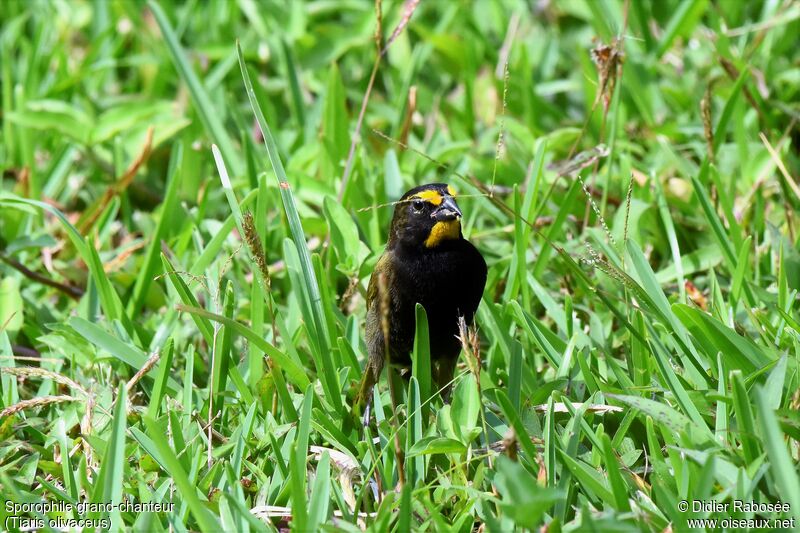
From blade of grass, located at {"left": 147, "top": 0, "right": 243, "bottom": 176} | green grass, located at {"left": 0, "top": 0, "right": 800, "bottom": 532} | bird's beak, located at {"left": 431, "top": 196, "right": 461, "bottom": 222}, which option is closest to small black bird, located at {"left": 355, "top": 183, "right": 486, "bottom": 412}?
bird's beak, located at {"left": 431, "top": 196, "right": 461, "bottom": 222}

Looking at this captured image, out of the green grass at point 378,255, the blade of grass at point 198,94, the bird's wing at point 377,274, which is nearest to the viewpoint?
the green grass at point 378,255

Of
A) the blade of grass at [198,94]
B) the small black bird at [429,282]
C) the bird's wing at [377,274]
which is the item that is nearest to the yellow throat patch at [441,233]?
the small black bird at [429,282]

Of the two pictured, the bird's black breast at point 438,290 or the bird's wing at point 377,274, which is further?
the bird's wing at point 377,274

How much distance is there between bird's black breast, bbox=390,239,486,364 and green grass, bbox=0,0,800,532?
0.20 metres

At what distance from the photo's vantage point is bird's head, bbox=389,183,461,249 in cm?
375

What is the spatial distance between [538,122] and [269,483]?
305cm

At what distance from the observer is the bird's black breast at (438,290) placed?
368 centimetres

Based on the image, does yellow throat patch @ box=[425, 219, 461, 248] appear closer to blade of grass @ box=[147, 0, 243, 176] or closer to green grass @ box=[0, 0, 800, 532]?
green grass @ box=[0, 0, 800, 532]

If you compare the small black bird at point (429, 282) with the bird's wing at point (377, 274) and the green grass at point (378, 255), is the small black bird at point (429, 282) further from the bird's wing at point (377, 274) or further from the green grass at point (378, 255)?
the green grass at point (378, 255)

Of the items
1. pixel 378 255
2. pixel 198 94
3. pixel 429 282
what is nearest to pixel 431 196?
pixel 429 282

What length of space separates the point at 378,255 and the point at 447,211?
65 centimetres

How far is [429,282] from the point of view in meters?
3.71

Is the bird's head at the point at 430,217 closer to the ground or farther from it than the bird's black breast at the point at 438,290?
farther from it

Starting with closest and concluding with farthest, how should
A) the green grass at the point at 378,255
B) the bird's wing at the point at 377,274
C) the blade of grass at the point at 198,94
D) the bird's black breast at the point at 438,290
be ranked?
the green grass at the point at 378,255 → the bird's black breast at the point at 438,290 → the bird's wing at the point at 377,274 → the blade of grass at the point at 198,94
